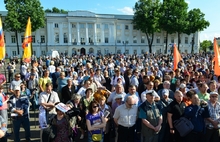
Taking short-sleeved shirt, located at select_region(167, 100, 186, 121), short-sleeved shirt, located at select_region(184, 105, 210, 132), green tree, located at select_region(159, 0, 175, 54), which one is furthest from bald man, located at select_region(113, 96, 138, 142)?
green tree, located at select_region(159, 0, 175, 54)

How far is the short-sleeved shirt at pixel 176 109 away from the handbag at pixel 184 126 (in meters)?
0.13

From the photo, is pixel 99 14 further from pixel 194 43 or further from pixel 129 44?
pixel 194 43

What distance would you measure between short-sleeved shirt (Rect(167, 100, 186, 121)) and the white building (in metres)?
47.9

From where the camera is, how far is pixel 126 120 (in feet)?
14.7

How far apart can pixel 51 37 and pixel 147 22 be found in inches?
971

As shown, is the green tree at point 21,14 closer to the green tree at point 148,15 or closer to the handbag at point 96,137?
the green tree at point 148,15

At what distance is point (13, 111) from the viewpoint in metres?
5.12

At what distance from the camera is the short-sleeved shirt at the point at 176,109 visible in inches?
176

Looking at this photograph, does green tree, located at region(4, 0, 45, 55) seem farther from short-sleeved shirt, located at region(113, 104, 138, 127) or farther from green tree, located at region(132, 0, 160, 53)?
short-sleeved shirt, located at region(113, 104, 138, 127)

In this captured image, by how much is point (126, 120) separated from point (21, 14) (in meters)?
41.0

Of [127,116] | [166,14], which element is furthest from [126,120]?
[166,14]

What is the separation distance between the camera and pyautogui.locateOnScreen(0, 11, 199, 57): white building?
49.7 meters

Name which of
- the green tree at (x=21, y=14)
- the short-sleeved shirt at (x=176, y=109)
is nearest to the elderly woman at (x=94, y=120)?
the short-sleeved shirt at (x=176, y=109)

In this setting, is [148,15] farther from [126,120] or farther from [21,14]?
[126,120]
